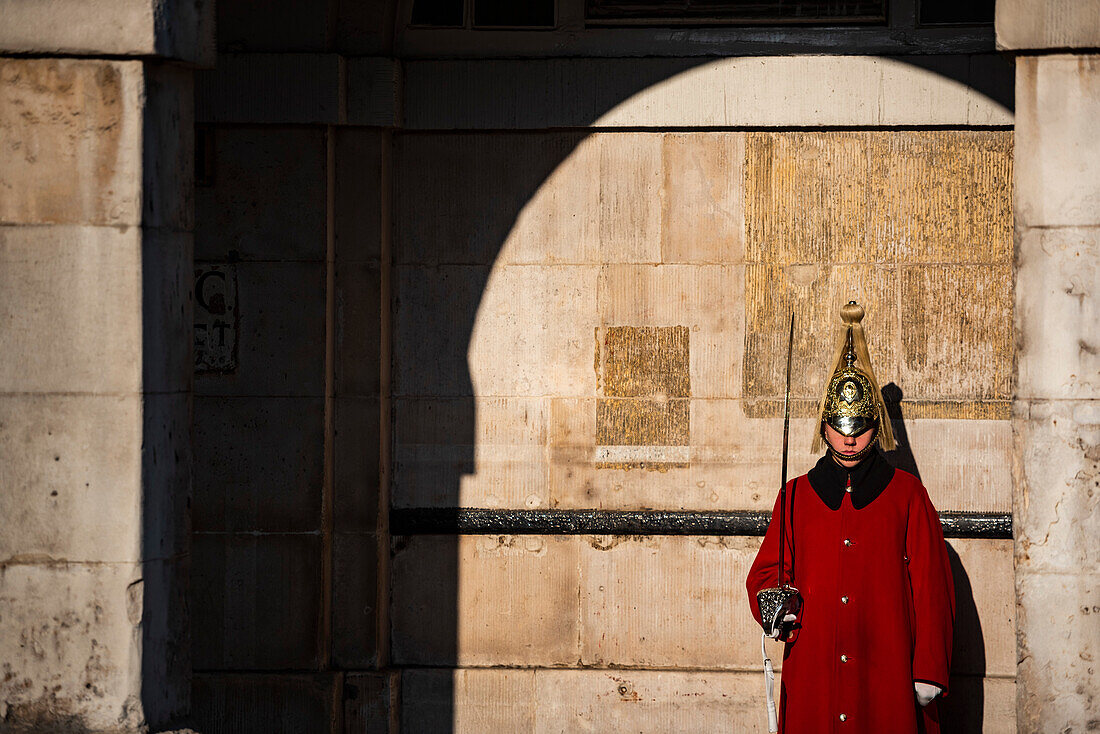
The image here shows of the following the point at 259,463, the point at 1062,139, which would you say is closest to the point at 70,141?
the point at 259,463

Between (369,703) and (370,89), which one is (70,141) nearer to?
(370,89)

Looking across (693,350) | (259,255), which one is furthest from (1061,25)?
(259,255)

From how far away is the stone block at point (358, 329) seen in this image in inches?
248

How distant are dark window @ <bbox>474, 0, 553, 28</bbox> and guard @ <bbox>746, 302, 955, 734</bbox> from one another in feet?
8.67

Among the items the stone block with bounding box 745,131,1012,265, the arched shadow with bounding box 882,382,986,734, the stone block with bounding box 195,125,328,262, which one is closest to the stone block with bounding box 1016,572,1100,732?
the arched shadow with bounding box 882,382,986,734

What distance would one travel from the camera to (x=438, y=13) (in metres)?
6.46

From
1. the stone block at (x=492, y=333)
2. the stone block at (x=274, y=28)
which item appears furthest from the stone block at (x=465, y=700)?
the stone block at (x=274, y=28)

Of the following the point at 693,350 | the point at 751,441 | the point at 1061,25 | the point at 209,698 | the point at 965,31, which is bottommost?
the point at 209,698

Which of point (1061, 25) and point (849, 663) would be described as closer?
point (1061, 25)

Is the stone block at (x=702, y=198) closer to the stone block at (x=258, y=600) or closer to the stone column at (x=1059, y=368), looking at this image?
the stone column at (x=1059, y=368)

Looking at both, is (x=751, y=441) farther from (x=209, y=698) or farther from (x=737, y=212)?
(x=209, y=698)

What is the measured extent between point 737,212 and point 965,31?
1.54 m

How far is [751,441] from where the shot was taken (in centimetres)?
636

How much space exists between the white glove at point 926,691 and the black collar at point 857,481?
81 cm
